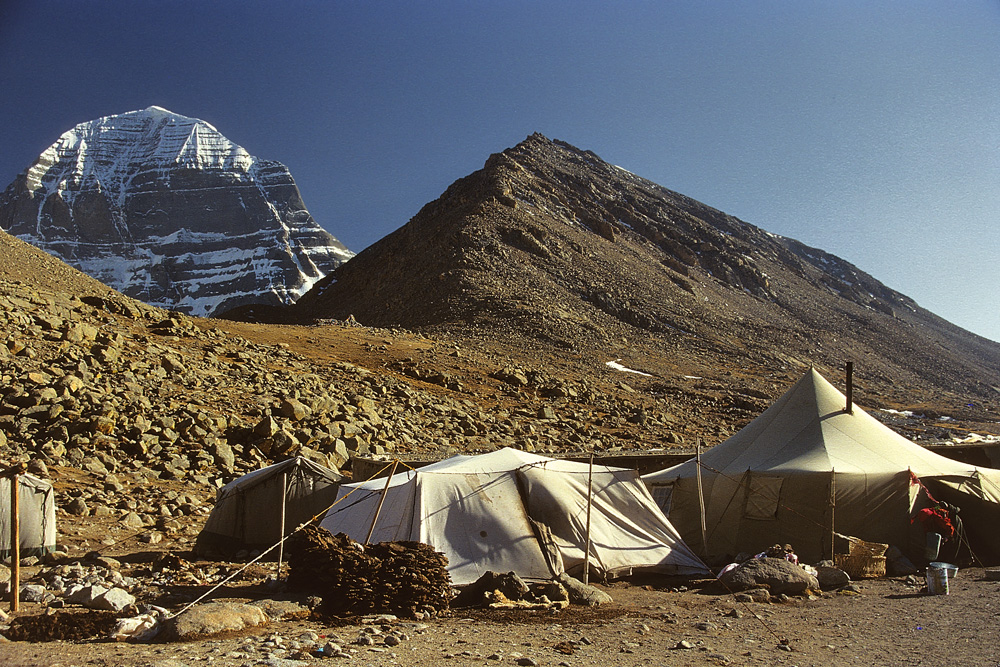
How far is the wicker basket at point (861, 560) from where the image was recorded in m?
11.2

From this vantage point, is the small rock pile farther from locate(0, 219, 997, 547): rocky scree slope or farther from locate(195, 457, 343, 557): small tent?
locate(0, 219, 997, 547): rocky scree slope

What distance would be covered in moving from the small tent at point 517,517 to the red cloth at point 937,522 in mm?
3801

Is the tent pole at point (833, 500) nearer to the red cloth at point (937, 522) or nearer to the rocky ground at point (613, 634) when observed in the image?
the red cloth at point (937, 522)

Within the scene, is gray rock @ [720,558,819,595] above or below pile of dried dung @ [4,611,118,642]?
below

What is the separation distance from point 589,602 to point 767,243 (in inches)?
4815

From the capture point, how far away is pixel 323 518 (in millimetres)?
10977

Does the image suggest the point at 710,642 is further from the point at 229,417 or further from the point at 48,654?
the point at 229,417

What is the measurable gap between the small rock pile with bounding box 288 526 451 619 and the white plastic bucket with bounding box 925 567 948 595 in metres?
6.40

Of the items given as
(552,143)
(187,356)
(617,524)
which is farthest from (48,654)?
(552,143)

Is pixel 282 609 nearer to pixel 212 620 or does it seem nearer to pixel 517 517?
pixel 212 620

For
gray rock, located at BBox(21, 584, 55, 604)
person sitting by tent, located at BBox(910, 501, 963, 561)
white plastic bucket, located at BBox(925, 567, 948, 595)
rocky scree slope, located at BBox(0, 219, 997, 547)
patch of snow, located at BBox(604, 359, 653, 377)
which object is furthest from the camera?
patch of snow, located at BBox(604, 359, 653, 377)

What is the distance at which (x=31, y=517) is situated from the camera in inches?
420

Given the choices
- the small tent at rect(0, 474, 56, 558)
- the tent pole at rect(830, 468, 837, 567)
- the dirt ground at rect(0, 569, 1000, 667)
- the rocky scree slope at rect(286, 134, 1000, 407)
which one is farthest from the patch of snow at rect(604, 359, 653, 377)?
the small tent at rect(0, 474, 56, 558)

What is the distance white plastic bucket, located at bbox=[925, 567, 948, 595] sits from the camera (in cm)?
974
